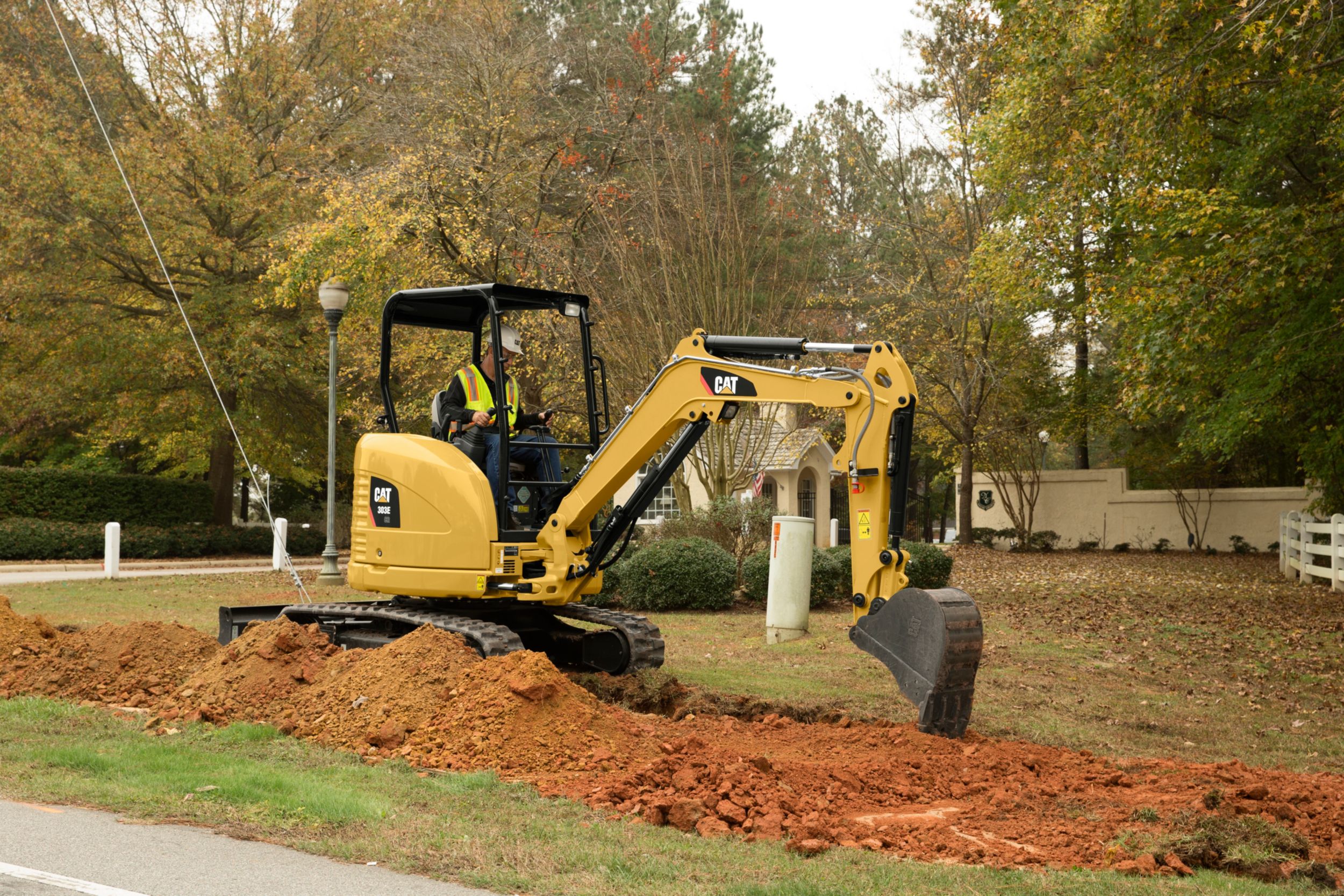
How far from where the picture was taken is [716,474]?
20250mm

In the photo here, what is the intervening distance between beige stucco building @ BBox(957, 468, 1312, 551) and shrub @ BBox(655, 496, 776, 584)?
605 inches

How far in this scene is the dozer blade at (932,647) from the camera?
22.9ft

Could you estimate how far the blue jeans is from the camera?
29.4ft

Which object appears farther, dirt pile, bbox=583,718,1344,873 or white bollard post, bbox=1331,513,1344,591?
white bollard post, bbox=1331,513,1344,591

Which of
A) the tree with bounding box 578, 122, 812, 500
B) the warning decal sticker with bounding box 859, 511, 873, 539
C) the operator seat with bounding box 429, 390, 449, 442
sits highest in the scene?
the tree with bounding box 578, 122, 812, 500

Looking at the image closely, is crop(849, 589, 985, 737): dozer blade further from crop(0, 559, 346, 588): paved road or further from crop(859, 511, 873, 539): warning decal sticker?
crop(0, 559, 346, 588): paved road

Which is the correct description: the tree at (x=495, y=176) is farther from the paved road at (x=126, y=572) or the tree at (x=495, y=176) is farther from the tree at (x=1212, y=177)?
the tree at (x=1212, y=177)

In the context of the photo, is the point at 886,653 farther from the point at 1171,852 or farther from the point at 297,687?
the point at 297,687

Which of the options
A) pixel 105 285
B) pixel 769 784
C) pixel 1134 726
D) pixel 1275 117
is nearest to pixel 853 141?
pixel 1275 117

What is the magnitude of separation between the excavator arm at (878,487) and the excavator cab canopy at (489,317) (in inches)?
44.7

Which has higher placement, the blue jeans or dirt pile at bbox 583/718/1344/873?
the blue jeans

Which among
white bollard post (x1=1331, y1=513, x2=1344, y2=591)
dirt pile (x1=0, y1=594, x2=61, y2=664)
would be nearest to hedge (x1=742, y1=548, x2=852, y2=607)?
dirt pile (x1=0, y1=594, x2=61, y2=664)

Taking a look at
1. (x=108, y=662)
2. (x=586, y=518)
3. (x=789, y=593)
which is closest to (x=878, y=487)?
(x=586, y=518)

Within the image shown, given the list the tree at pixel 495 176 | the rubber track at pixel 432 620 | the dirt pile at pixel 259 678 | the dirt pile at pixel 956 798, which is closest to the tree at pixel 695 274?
the tree at pixel 495 176
